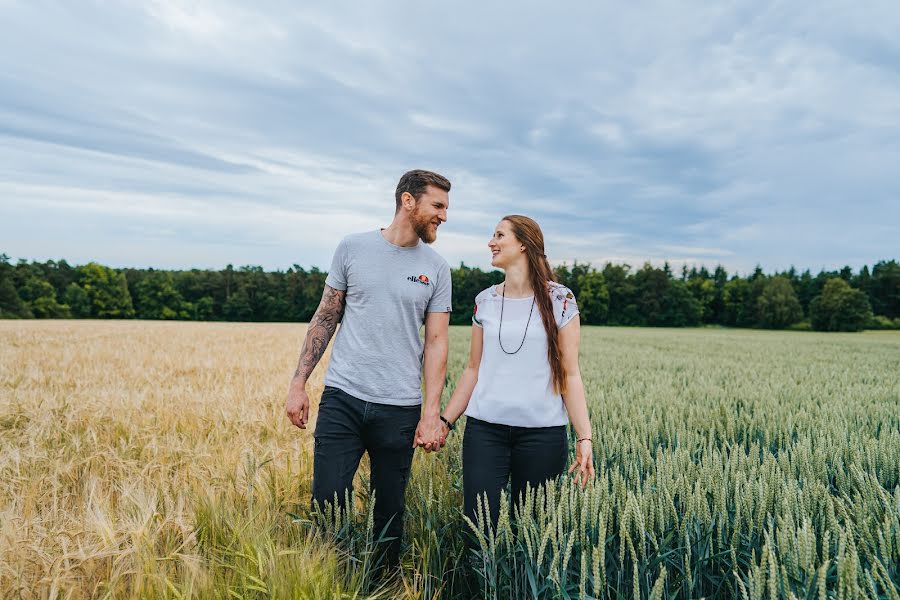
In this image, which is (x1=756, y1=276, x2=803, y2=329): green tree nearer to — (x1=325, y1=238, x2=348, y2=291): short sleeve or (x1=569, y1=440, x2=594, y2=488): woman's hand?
(x1=569, y1=440, x2=594, y2=488): woman's hand

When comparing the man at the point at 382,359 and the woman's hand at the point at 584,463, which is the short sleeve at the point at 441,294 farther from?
the woman's hand at the point at 584,463

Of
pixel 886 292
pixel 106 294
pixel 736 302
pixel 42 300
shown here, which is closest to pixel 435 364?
pixel 106 294

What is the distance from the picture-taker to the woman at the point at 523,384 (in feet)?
8.87

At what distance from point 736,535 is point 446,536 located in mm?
1604

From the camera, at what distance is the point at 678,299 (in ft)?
224

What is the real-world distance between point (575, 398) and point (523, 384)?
0.95 feet

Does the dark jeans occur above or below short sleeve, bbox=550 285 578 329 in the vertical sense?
below

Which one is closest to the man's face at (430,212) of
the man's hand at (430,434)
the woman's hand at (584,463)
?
the man's hand at (430,434)

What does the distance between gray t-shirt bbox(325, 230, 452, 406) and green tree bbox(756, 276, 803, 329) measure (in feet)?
242

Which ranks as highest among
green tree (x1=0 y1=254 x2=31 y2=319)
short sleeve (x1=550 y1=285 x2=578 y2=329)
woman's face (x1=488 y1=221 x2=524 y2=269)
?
woman's face (x1=488 y1=221 x2=524 y2=269)

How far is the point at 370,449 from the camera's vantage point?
3.02 meters

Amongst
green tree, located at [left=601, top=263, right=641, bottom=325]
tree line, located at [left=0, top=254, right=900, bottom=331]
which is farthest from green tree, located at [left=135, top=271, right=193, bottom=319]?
green tree, located at [left=601, top=263, right=641, bottom=325]

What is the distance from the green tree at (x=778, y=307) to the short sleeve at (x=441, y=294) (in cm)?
7349

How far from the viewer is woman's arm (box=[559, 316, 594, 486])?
269 centimetres
